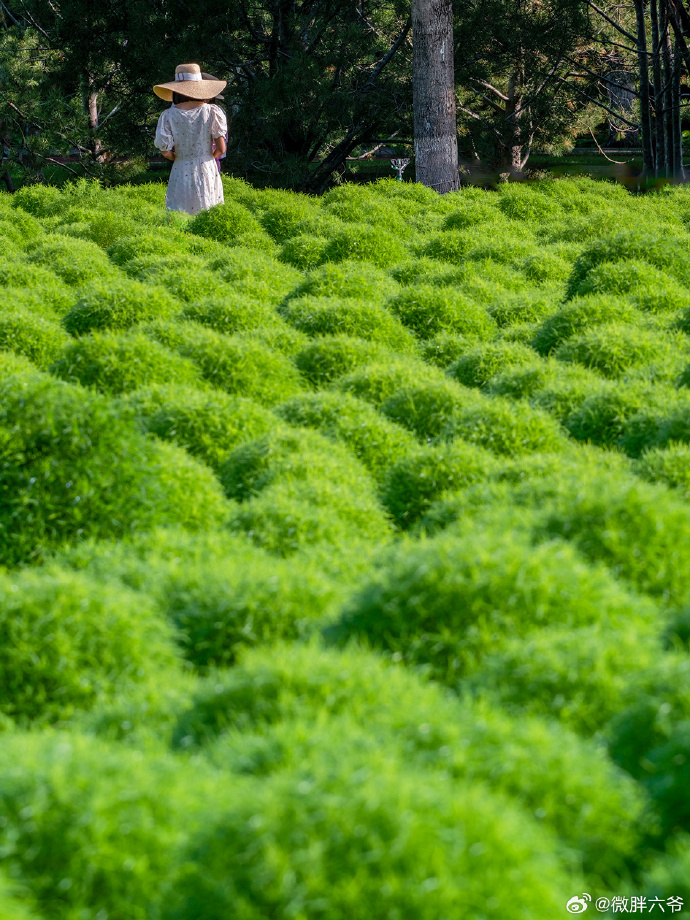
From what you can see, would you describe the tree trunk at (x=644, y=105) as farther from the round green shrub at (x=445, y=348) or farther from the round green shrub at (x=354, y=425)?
the round green shrub at (x=354, y=425)

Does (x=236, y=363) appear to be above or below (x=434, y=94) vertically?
below

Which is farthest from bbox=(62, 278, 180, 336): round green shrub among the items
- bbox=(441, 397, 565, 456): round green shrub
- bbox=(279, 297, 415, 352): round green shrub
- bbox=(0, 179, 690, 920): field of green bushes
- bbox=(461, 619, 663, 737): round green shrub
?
bbox=(461, 619, 663, 737): round green shrub

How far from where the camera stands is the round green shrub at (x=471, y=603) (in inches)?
141

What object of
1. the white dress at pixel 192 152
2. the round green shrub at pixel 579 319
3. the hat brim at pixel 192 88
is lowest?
the round green shrub at pixel 579 319

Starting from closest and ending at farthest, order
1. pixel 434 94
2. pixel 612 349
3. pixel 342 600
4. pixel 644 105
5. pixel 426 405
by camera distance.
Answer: pixel 342 600 → pixel 426 405 → pixel 612 349 → pixel 434 94 → pixel 644 105

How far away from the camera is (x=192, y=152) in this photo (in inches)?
466

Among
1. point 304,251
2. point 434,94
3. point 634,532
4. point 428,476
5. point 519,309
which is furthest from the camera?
point 434,94

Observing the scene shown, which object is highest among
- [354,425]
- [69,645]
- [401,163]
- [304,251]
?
[401,163]

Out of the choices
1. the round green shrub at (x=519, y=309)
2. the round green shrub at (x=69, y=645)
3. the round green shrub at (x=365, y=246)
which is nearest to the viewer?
the round green shrub at (x=69, y=645)

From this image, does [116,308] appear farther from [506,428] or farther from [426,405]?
[506,428]

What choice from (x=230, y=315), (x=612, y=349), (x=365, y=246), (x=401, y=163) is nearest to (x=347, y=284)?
(x=365, y=246)

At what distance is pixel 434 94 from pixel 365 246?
5.27 metres

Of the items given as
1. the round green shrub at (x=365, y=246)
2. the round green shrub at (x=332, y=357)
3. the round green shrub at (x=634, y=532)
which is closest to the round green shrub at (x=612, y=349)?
the round green shrub at (x=332, y=357)

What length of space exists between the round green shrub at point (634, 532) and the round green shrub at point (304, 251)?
6.05 metres
